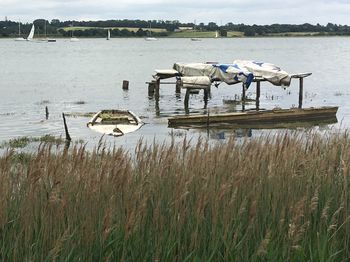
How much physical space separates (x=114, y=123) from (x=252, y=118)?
6333 millimetres

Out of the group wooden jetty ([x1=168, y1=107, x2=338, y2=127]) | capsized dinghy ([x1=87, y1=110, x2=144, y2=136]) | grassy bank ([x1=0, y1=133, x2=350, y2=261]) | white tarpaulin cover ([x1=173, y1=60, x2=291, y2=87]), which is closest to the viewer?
grassy bank ([x1=0, y1=133, x2=350, y2=261])

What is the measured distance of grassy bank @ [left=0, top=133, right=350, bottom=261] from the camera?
5.43 metres

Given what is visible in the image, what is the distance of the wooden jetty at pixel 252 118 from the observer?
26578 millimetres

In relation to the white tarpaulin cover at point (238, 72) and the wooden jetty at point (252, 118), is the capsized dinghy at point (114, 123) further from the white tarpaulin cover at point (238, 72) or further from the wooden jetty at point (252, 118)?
the white tarpaulin cover at point (238, 72)

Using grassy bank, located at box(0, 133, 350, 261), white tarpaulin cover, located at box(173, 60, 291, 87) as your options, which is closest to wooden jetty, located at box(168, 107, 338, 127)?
white tarpaulin cover, located at box(173, 60, 291, 87)

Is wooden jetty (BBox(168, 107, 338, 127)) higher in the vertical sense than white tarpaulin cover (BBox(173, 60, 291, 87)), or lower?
lower

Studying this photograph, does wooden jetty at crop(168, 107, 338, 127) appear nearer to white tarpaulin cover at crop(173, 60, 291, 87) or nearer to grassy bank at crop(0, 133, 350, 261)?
white tarpaulin cover at crop(173, 60, 291, 87)

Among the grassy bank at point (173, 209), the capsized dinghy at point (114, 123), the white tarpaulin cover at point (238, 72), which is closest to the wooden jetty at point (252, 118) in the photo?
the capsized dinghy at point (114, 123)

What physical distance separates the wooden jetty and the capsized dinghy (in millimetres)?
1891

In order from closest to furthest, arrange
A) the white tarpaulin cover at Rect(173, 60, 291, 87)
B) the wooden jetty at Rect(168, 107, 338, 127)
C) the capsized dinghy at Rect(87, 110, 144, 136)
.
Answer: the capsized dinghy at Rect(87, 110, 144, 136), the wooden jetty at Rect(168, 107, 338, 127), the white tarpaulin cover at Rect(173, 60, 291, 87)

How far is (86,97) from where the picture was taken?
44.0 m

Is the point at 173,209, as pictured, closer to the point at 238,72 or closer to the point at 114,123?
the point at 114,123

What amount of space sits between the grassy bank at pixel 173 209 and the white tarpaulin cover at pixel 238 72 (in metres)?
30.0

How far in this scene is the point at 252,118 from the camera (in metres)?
27.2
